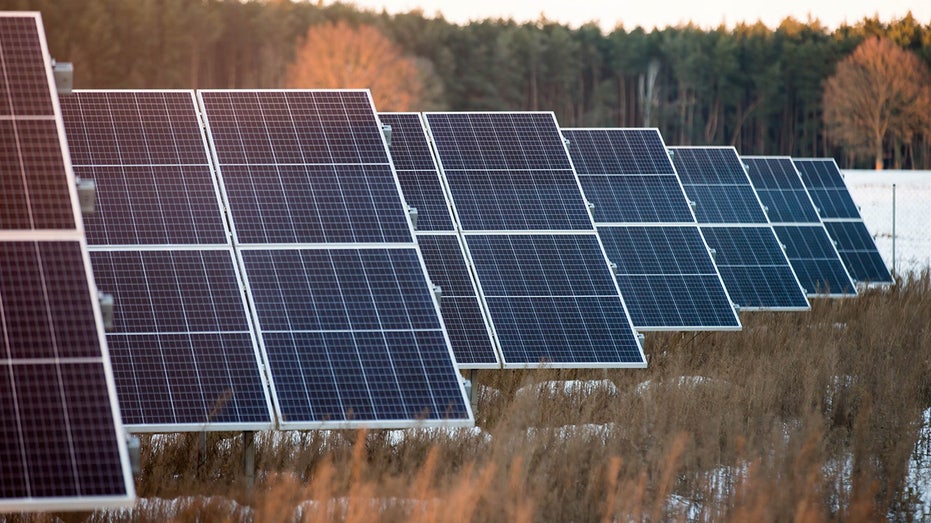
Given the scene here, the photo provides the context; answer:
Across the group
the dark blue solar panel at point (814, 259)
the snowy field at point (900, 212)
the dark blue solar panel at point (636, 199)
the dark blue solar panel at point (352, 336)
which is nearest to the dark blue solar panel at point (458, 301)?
the dark blue solar panel at point (352, 336)

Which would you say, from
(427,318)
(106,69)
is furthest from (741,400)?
(106,69)

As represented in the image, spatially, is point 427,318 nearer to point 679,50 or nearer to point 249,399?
point 249,399

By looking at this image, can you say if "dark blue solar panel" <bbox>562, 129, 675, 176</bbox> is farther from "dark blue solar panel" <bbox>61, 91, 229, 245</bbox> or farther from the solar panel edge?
"dark blue solar panel" <bbox>61, 91, 229, 245</bbox>

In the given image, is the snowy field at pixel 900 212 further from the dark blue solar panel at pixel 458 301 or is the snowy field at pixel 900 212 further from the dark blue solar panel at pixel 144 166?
the dark blue solar panel at pixel 144 166

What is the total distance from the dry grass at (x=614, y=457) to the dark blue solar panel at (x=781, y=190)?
30.7 ft

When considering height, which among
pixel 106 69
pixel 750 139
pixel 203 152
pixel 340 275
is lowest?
pixel 750 139

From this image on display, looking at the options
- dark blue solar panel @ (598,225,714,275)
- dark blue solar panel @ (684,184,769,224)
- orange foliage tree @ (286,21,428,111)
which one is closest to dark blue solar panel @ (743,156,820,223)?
dark blue solar panel @ (684,184,769,224)

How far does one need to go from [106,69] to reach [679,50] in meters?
54.0

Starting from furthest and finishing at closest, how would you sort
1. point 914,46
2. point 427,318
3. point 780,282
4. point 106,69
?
1. point 914,46
2. point 106,69
3. point 780,282
4. point 427,318

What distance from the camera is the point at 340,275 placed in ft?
33.1

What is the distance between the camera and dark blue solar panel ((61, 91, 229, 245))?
10.2 m

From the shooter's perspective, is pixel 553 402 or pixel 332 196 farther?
pixel 553 402

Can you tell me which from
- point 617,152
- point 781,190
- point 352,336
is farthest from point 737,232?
point 352,336

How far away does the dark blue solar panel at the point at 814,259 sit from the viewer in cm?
2191
